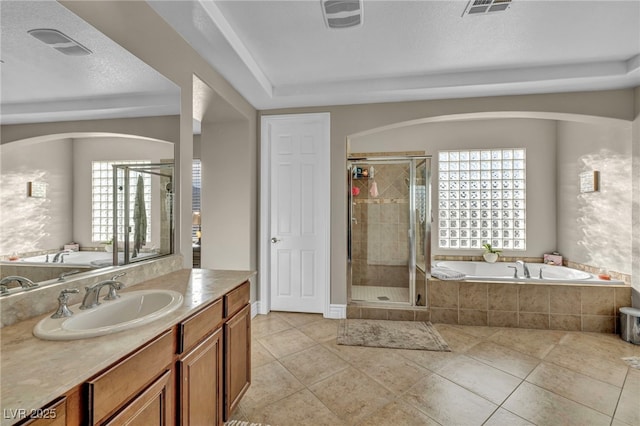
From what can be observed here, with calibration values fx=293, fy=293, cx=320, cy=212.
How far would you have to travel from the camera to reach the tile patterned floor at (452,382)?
1812mm

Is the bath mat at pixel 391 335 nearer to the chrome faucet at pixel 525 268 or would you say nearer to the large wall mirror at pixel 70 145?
the chrome faucet at pixel 525 268

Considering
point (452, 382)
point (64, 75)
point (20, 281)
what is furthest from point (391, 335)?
point (64, 75)

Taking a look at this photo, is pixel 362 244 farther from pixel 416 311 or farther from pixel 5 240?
pixel 5 240

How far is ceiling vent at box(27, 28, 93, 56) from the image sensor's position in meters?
1.23

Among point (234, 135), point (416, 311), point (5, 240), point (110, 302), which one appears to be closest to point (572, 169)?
point (416, 311)

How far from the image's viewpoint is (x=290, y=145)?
356 centimetres

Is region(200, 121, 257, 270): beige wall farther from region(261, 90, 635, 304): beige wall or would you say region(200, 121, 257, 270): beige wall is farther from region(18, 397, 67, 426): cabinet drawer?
region(18, 397, 67, 426): cabinet drawer

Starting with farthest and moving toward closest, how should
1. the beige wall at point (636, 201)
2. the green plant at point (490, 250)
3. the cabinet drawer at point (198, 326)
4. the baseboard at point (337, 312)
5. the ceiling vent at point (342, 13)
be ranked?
the green plant at point (490, 250)
the baseboard at point (337, 312)
the beige wall at point (636, 201)
the ceiling vent at point (342, 13)
the cabinet drawer at point (198, 326)

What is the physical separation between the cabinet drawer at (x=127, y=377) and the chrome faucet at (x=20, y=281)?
585mm

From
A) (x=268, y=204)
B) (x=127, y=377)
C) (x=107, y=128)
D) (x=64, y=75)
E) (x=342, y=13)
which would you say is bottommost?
(x=127, y=377)

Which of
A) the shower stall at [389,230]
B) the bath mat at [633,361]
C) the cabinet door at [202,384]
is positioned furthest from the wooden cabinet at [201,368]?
the bath mat at [633,361]

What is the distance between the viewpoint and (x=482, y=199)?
14.5ft

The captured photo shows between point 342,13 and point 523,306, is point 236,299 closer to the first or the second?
point 342,13

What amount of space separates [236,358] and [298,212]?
203cm
